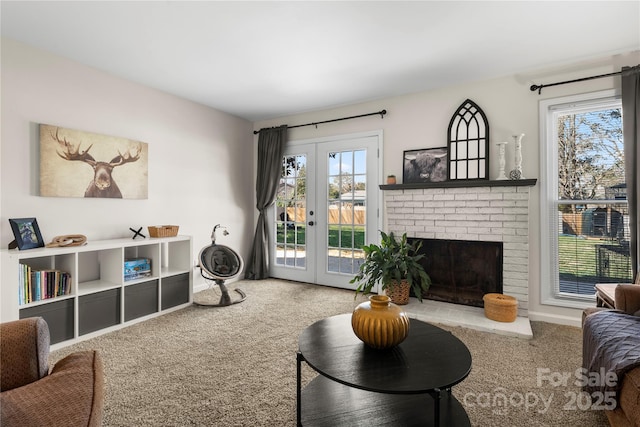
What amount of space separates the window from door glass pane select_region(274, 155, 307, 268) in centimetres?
286

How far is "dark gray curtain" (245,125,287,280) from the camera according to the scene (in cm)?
463

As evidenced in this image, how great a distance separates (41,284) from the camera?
94.6 inches

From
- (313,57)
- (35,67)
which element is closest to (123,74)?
(35,67)

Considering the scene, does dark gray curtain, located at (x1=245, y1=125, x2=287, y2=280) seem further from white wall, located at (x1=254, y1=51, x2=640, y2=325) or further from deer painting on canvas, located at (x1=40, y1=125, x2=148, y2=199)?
deer painting on canvas, located at (x1=40, y1=125, x2=148, y2=199)

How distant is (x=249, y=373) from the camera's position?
2041 mm

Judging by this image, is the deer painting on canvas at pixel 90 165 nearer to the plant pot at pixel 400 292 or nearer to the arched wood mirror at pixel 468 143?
the plant pot at pixel 400 292

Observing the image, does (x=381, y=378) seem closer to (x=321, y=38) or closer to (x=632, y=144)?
(x=321, y=38)

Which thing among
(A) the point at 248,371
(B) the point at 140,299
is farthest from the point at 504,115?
(B) the point at 140,299

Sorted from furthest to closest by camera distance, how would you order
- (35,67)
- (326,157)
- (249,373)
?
(326,157)
(35,67)
(249,373)

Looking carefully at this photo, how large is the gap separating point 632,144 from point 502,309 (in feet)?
5.78

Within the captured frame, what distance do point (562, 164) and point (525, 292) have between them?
1.31 m

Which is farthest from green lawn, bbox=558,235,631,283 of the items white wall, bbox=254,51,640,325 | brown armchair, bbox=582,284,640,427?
brown armchair, bbox=582,284,640,427

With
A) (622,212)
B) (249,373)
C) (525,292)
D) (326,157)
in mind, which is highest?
(326,157)

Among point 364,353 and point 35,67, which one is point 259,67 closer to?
point 35,67
